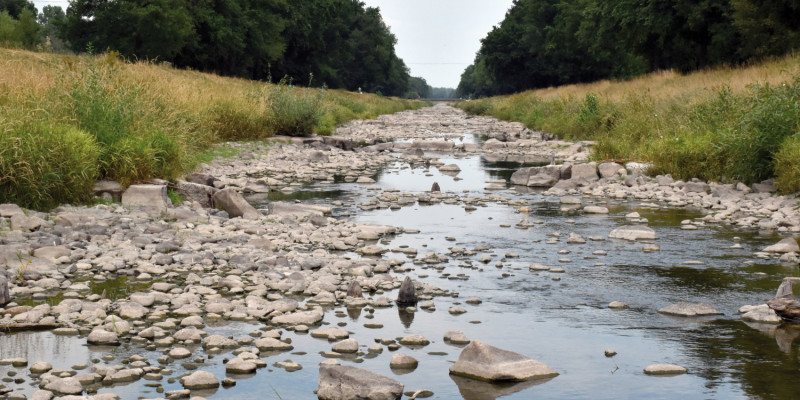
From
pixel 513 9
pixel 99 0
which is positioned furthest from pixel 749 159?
pixel 513 9

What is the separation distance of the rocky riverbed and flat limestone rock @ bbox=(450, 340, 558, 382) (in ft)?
0.20

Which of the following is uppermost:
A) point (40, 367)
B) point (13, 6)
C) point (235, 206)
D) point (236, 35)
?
point (13, 6)

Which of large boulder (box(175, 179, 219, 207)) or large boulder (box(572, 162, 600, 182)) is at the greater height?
large boulder (box(572, 162, 600, 182))

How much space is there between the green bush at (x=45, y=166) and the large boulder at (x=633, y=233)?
6365 mm

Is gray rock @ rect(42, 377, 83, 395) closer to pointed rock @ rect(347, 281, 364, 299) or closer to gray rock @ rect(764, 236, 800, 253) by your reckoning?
pointed rock @ rect(347, 281, 364, 299)

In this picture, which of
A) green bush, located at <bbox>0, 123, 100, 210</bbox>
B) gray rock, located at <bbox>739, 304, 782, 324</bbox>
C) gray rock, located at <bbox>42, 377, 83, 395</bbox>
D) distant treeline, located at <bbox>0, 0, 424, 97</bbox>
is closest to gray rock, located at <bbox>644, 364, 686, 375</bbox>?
gray rock, located at <bbox>739, 304, 782, 324</bbox>

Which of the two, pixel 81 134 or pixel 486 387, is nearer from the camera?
pixel 486 387

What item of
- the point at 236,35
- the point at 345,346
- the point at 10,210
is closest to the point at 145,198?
the point at 10,210

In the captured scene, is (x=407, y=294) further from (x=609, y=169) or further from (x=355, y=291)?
(x=609, y=169)

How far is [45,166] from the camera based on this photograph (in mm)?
9086

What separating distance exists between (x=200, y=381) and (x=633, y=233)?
6077 millimetres

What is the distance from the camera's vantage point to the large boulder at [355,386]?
13.7 ft

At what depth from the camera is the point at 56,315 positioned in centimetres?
559

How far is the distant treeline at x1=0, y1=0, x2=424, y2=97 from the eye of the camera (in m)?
45.3
